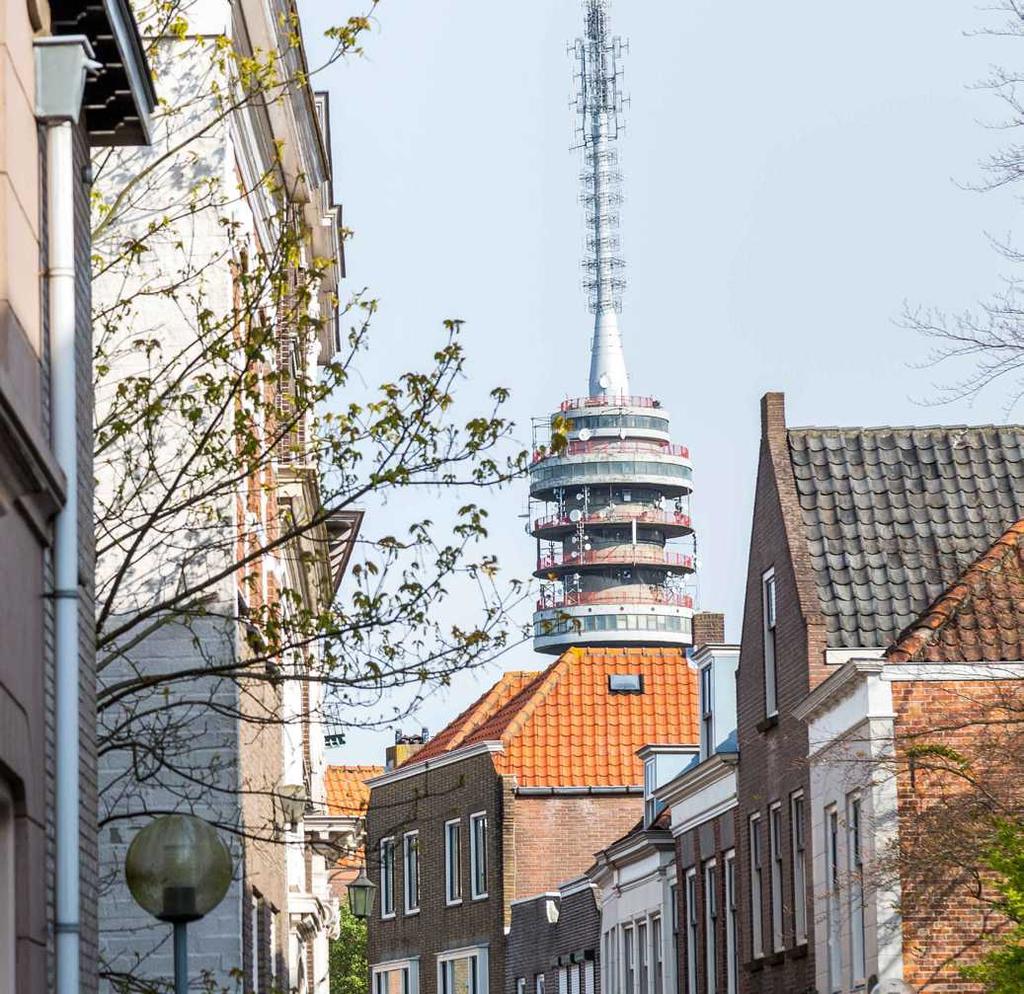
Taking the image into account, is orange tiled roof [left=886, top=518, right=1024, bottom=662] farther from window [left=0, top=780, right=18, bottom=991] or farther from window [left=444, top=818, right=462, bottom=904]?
window [left=444, top=818, right=462, bottom=904]

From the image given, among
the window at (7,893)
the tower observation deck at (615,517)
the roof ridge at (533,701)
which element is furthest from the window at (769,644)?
the tower observation deck at (615,517)

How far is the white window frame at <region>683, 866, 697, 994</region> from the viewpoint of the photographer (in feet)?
124

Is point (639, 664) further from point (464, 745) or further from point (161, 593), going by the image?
point (161, 593)

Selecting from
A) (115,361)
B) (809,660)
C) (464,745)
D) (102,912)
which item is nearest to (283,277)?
(115,361)

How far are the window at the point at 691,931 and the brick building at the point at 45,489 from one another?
2639cm

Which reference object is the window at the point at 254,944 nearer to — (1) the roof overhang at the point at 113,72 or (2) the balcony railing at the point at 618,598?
(1) the roof overhang at the point at 113,72

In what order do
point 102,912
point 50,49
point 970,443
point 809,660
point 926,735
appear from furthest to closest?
point 970,443 < point 809,660 < point 926,735 < point 102,912 < point 50,49

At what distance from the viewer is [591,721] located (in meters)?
57.0

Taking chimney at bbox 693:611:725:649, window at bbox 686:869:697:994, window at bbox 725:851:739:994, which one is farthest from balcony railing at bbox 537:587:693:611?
window at bbox 725:851:739:994

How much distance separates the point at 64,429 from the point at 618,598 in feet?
546

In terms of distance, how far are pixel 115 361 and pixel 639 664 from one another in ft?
130

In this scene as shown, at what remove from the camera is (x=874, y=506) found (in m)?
30.9

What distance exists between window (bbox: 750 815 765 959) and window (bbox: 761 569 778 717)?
176 cm

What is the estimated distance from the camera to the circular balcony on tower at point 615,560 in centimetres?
17625
